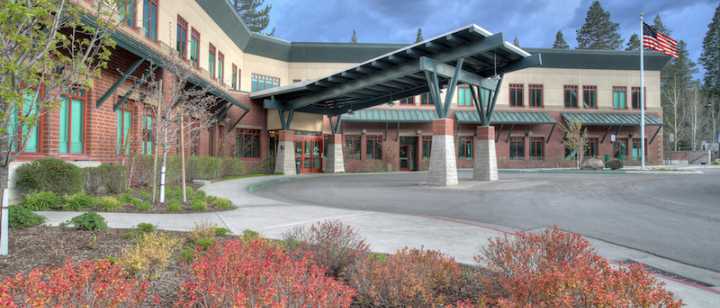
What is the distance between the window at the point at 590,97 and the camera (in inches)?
1615

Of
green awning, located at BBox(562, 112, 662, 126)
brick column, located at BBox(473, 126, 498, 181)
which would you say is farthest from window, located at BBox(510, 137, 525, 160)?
brick column, located at BBox(473, 126, 498, 181)

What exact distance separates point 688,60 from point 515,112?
63.9 metres

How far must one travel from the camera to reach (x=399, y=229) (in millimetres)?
7977

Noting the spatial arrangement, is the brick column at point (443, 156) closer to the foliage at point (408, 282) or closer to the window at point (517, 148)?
the foliage at point (408, 282)

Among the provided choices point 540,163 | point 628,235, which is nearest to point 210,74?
point 628,235

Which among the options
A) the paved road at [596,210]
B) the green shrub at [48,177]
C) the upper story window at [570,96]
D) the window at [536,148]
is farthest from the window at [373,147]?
the green shrub at [48,177]

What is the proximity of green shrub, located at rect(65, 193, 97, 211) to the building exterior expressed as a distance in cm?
1326

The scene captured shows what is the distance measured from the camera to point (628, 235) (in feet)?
25.6

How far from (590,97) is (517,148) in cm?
902

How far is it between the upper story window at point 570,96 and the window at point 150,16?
36.8 meters

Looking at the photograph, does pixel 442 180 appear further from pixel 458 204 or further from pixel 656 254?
pixel 656 254

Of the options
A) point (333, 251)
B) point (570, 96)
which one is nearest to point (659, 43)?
point (570, 96)

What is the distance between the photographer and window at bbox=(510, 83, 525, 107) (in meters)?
40.2

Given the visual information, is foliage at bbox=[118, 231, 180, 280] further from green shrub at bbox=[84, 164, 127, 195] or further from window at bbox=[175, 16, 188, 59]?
window at bbox=[175, 16, 188, 59]
